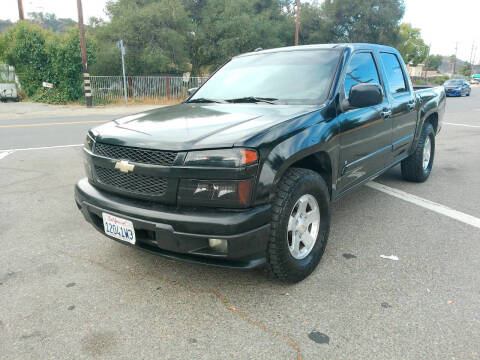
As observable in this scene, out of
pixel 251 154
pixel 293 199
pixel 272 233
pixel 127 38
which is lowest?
pixel 272 233

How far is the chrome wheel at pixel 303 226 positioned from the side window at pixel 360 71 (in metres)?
1.08

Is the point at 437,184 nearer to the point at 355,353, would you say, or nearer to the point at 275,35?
the point at 355,353

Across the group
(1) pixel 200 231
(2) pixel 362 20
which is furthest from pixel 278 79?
(2) pixel 362 20

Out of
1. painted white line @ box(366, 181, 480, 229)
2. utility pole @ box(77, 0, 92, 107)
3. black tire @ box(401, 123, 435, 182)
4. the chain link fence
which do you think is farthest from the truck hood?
the chain link fence

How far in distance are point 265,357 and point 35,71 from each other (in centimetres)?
2264

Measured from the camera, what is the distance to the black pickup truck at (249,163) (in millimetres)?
2299

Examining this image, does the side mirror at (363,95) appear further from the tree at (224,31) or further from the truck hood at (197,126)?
the tree at (224,31)

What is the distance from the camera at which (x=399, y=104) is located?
426 centimetres

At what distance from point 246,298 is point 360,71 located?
7.78 feet

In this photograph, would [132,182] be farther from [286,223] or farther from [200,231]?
[286,223]

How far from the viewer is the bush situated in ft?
65.9

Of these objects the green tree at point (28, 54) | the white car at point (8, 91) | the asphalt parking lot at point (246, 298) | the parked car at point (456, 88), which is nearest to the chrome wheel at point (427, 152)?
the asphalt parking lot at point (246, 298)

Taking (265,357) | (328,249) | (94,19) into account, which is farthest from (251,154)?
(94,19)

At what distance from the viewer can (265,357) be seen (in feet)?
6.80
